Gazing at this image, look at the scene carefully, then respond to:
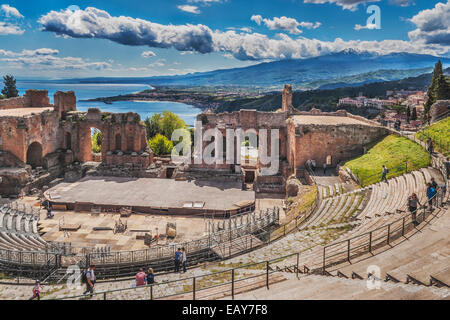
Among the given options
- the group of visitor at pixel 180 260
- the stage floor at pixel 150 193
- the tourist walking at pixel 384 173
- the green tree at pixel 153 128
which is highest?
the green tree at pixel 153 128

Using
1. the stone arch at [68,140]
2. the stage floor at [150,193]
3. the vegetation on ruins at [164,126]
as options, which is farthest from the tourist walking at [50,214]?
the vegetation on ruins at [164,126]

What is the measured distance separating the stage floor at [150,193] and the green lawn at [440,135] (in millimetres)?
12275

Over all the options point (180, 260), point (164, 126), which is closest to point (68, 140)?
point (164, 126)

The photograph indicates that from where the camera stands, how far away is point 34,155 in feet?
108

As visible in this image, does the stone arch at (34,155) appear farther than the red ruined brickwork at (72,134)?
Yes

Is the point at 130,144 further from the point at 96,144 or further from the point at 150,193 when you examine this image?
the point at 96,144

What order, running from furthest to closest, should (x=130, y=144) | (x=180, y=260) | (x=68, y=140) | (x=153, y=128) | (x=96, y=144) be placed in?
(x=153, y=128) < (x=96, y=144) < (x=68, y=140) < (x=130, y=144) < (x=180, y=260)

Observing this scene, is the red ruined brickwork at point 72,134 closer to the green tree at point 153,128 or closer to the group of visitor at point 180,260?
the green tree at point 153,128

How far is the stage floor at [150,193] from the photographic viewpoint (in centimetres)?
2469

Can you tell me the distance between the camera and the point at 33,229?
67.2 feet

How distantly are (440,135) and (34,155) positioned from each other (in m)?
33.4

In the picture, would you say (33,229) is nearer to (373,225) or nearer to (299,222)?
(299,222)

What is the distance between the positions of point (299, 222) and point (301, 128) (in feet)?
33.8
